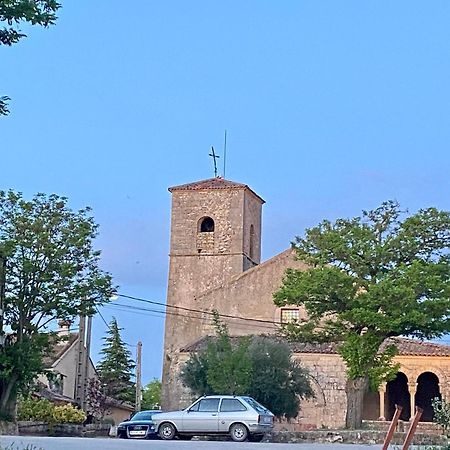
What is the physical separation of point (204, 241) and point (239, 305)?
6.66m

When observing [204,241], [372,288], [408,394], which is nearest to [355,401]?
[372,288]

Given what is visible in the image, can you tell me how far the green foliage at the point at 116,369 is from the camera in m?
60.6

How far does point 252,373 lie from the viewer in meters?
36.9

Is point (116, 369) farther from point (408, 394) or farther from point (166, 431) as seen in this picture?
point (166, 431)

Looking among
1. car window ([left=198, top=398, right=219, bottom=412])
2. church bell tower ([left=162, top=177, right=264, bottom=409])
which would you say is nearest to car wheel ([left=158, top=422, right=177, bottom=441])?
car window ([left=198, top=398, right=219, bottom=412])

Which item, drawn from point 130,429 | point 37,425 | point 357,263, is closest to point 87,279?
point 37,425

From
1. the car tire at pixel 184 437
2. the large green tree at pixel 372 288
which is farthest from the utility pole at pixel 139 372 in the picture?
the car tire at pixel 184 437

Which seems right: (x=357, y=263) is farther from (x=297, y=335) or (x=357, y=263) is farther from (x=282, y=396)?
(x=282, y=396)

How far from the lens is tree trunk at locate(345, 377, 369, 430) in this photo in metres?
31.8

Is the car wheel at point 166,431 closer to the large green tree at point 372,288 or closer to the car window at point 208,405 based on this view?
the car window at point 208,405

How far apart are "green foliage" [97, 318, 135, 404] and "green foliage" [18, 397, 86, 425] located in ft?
80.2

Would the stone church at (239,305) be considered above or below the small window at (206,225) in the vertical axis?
below

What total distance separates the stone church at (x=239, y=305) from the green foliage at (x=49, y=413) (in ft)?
31.2

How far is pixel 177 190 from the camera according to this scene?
181 ft
